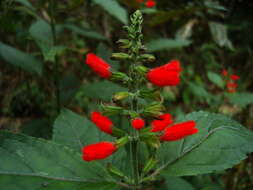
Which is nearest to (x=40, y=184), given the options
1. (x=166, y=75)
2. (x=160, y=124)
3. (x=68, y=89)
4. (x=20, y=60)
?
(x=160, y=124)

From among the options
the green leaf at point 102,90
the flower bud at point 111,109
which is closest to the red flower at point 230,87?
the green leaf at point 102,90

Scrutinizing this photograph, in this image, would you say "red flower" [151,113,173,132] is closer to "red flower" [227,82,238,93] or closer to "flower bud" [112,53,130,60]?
"flower bud" [112,53,130,60]

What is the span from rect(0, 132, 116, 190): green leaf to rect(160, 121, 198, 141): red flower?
1.12 ft

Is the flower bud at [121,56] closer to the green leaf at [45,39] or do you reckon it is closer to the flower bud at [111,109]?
the flower bud at [111,109]

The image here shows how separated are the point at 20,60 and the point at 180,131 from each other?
1810mm

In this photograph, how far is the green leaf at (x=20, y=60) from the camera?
8.36 feet

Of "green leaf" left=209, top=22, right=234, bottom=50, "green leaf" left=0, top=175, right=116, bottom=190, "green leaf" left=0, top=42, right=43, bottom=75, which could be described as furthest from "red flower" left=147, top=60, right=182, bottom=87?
"green leaf" left=209, top=22, right=234, bottom=50

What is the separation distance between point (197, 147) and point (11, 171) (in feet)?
2.75

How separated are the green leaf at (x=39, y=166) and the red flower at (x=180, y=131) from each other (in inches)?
13.4

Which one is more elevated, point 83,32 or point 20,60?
point 83,32

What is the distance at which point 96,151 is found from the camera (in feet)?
3.99

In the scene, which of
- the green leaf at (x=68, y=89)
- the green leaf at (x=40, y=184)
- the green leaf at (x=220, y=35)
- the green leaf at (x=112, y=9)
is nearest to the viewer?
the green leaf at (x=40, y=184)

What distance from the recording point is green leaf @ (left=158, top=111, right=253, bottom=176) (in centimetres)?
129

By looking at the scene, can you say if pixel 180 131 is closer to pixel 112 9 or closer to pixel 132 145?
pixel 132 145
